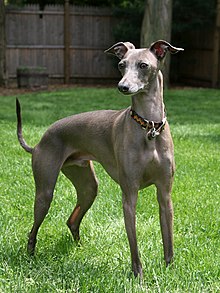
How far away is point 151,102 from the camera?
3158 mm

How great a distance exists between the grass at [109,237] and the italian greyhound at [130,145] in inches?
6.7

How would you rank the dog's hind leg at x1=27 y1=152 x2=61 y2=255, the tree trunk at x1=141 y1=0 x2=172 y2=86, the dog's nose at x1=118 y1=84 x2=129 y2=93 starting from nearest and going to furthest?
the dog's nose at x1=118 y1=84 x2=129 y2=93, the dog's hind leg at x1=27 y1=152 x2=61 y2=255, the tree trunk at x1=141 y1=0 x2=172 y2=86

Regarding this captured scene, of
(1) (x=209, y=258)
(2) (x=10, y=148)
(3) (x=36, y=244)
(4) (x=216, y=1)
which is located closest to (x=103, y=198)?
(3) (x=36, y=244)

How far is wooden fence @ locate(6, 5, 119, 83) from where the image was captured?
16281mm

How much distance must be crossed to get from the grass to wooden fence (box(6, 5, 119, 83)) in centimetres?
979

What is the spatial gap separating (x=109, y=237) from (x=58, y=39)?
43.2 feet

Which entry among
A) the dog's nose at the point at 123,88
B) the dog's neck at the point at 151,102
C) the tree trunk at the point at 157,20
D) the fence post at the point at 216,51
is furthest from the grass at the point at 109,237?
the fence post at the point at 216,51

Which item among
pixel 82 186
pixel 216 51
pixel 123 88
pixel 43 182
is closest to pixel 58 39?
pixel 216 51

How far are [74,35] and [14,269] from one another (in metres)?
13.9

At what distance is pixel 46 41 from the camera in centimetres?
1647

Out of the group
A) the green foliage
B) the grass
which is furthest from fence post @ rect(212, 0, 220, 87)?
the grass

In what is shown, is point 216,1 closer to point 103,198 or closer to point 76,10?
point 76,10

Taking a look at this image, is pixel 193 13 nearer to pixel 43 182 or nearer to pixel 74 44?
pixel 74 44

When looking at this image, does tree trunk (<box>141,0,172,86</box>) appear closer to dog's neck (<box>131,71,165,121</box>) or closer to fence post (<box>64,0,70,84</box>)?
fence post (<box>64,0,70,84</box>)
